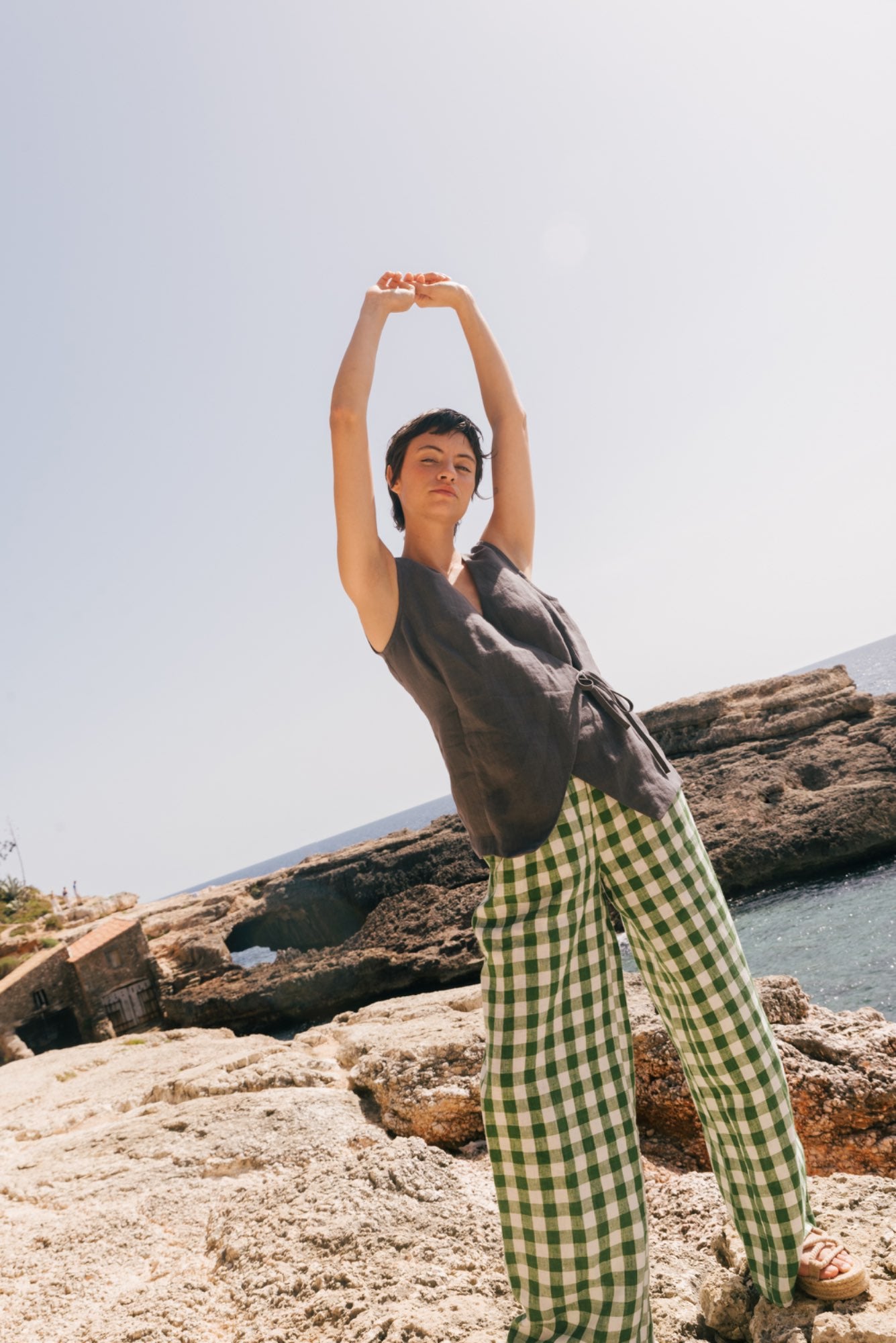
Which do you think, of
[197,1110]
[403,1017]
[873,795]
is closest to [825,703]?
[873,795]

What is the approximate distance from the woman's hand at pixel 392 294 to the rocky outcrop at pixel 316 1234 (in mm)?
2288

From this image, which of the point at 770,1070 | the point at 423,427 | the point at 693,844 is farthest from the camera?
the point at 423,427

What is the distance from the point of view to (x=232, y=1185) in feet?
8.83

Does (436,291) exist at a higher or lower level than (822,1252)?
higher

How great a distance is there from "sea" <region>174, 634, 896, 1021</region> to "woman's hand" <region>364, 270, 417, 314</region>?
8.23 metres

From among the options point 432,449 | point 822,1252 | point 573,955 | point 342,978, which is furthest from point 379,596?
point 342,978

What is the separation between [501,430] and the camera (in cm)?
206

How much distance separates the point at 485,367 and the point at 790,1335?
2.22 meters

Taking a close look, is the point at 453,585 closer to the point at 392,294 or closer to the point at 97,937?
the point at 392,294

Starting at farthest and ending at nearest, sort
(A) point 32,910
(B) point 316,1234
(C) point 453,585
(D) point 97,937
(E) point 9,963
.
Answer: (A) point 32,910 < (E) point 9,963 < (D) point 97,937 < (B) point 316,1234 < (C) point 453,585

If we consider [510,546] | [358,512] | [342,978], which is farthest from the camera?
[342,978]

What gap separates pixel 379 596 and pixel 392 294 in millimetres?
802

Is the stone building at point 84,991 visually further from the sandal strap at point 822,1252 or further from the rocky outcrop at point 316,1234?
the sandal strap at point 822,1252

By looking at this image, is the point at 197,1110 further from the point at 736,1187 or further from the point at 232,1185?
the point at 736,1187
